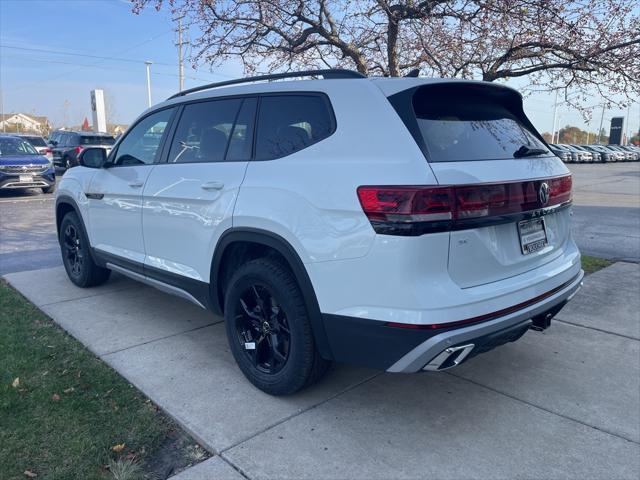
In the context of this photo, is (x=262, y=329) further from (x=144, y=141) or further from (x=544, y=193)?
(x=144, y=141)

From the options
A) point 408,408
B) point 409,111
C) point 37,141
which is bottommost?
point 408,408

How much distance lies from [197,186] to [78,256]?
275cm

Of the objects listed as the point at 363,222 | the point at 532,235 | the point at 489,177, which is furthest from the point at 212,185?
the point at 532,235

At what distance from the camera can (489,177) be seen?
2.62m

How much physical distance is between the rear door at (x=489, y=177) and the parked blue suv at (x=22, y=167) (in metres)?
13.8

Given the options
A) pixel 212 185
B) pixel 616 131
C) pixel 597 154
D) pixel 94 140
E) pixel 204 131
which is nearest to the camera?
pixel 212 185

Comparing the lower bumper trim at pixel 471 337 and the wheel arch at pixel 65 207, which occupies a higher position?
the wheel arch at pixel 65 207

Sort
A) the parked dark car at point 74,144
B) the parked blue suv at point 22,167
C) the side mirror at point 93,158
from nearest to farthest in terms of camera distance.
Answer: the side mirror at point 93,158 → the parked blue suv at point 22,167 → the parked dark car at point 74,144

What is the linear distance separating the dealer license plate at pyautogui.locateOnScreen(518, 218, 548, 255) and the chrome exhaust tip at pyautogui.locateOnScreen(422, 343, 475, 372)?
0.71 metres

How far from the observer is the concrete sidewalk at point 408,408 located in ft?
8.73

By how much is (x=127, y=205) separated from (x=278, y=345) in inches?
81.7

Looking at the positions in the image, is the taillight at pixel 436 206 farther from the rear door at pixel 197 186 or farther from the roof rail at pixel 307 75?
the rear door at pixel 197 186

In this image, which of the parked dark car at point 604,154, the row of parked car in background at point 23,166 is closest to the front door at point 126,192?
the row of parked car in background at point 23,166

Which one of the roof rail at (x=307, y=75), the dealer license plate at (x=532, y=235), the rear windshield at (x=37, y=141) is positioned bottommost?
the dealer license plate at (x=532, y=235)
